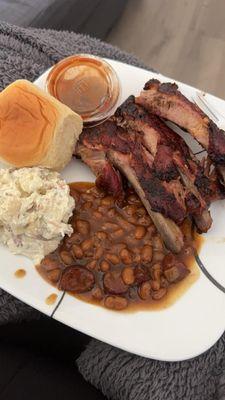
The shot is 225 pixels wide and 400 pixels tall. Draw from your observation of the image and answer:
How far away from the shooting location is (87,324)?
41.0 inches

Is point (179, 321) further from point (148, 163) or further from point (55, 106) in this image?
point (55, 106)

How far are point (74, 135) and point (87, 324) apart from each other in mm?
→ 425

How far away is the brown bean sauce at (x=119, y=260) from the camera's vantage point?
3.51 feet

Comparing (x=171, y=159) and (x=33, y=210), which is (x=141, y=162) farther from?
(x=33, y=210)

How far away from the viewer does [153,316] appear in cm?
105

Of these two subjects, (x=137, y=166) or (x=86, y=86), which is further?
(x=86, y=86)

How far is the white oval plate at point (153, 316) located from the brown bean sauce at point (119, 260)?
0.02 meters

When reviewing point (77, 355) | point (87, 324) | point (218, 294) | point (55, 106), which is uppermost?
point (55, 106)

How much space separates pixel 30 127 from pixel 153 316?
0.48 meters

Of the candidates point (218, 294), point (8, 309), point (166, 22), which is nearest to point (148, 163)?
point (218, 294)

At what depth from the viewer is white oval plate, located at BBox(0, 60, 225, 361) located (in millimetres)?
1028

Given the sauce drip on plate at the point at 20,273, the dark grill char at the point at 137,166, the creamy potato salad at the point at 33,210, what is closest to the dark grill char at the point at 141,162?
the dark grill char at the point at 137,166

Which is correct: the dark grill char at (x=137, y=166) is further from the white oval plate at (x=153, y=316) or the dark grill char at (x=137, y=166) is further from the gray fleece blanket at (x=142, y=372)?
the gray fleece blanket at (x=142, y=372)

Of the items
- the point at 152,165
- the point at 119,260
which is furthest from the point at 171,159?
the point at 119,260
